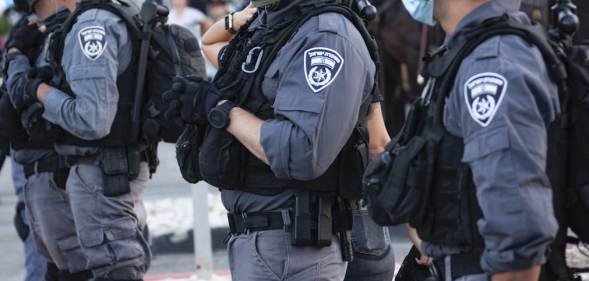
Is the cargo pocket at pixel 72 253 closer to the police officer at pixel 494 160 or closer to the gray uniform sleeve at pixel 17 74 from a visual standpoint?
the gray uniform sleeve at pixel 17 74

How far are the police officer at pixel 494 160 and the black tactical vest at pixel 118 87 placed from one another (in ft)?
7.59

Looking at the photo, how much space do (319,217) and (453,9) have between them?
840 millimetres

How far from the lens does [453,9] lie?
2863 mm

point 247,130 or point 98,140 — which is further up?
point 247,130

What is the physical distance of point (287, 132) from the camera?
10.5 feet

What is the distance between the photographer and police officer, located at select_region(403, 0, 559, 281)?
2504 mm

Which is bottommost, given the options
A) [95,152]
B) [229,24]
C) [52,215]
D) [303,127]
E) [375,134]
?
[52,215]

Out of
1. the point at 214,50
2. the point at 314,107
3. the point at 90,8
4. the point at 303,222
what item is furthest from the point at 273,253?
the point at 90,8

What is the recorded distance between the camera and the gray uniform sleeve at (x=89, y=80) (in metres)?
4.52

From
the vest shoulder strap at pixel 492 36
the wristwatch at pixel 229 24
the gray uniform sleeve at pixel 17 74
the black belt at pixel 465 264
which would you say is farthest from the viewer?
the gray uniform sleeve at pixel 17 74

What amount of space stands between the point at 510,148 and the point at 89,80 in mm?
2448

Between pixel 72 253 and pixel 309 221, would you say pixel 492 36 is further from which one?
pixel 72 253

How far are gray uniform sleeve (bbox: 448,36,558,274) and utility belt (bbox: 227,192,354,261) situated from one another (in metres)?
0.82

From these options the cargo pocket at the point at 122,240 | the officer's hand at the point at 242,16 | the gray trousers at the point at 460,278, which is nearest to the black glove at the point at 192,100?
the officer's hand at the point at 242,16
